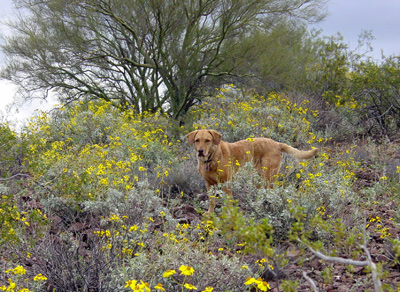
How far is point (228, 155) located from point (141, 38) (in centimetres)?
940

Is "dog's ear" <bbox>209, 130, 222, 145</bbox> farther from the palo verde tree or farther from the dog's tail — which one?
the palo verde tree

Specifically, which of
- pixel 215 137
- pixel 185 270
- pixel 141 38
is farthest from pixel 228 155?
pixel 141 38

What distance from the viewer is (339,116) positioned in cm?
1262

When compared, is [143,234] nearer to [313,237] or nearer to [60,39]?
[313,237]

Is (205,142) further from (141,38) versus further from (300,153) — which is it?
(141,38)

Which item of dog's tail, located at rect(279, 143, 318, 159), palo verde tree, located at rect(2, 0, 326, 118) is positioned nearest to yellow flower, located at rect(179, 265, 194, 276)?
dog's tail, located at rect(279, 143, 318, 159)

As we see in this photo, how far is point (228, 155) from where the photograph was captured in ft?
20.7

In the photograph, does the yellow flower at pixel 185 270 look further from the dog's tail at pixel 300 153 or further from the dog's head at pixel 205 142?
the dog's tail at pixel 300 153

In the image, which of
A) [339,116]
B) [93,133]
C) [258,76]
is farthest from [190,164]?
[258,76]

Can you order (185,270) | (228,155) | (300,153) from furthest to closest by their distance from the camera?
(228,155) < (300,153) < (185,270)

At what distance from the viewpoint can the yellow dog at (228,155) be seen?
19.7 feet

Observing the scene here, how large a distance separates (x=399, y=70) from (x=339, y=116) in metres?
1.97

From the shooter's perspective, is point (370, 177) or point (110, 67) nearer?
point (370, 177)

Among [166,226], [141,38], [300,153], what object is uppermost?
[141,38]
